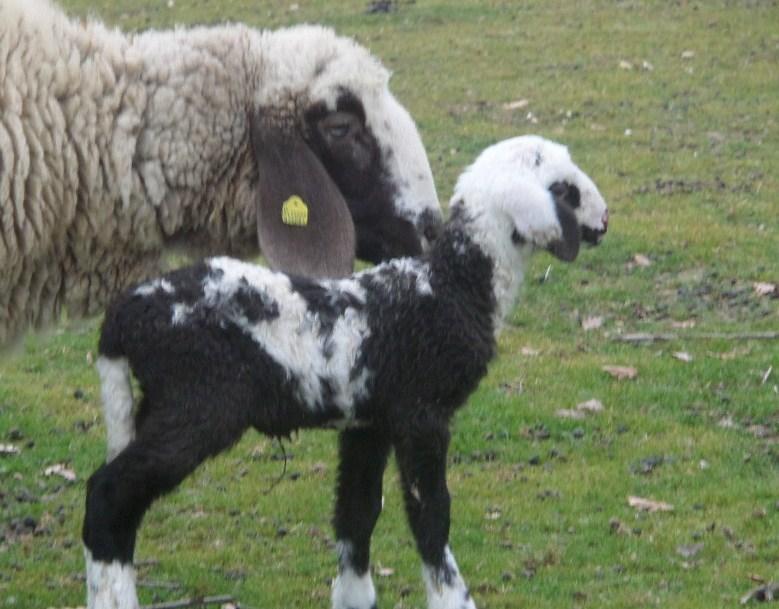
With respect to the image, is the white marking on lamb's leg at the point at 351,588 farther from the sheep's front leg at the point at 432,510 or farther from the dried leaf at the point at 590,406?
the dried leaf at the point at 590,406

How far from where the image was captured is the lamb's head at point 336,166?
6.07 m

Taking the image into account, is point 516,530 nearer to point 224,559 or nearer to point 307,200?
point 224,559

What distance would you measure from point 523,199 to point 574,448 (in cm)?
256

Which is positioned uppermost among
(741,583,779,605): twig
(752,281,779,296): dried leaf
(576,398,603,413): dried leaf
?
(741,583,779,605): twig

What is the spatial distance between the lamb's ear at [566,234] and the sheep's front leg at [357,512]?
0.85 m

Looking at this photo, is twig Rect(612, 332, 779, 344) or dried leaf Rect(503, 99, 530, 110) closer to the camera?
twig Rect(612, 332, 779, 344)

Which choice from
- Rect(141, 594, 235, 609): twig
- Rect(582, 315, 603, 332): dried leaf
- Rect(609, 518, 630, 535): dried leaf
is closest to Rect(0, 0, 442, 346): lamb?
Rect(141, 594, 235, 609): twig

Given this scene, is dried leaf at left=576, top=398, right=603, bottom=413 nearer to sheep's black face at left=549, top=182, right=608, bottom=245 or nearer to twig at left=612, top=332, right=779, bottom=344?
twig at left=612, top=332, right=779, bottom=344

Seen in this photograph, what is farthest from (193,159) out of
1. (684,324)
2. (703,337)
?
(684,324)

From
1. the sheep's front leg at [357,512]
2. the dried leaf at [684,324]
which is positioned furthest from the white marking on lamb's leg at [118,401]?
the dried leaf at [684,324]

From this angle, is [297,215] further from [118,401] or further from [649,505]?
[649,505]

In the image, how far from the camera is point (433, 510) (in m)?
5.33

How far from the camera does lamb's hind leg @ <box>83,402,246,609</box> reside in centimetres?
502

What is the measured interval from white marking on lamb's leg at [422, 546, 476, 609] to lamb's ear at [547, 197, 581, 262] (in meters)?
1.00
